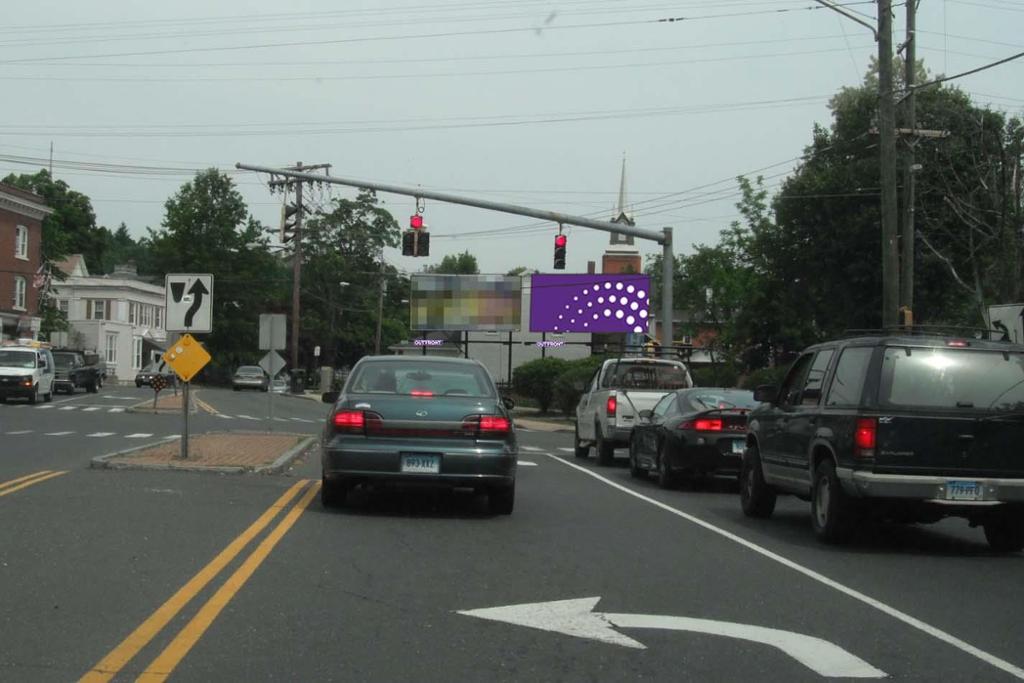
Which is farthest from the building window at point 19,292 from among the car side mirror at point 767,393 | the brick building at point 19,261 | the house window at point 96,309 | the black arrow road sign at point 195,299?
the car side mirror at point 767,393

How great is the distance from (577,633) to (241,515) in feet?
17.9

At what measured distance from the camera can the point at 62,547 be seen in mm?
9430

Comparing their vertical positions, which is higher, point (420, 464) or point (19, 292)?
point (19, 292)

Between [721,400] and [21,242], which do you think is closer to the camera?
[721,400]

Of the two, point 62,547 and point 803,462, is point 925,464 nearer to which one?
point 803,462

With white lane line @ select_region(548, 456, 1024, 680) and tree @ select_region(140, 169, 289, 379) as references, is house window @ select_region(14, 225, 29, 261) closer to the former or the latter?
tree @ select_region(140, 169, 289, 379)

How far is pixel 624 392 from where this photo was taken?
2058 centimetres

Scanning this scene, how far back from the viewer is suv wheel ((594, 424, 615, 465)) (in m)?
21.2

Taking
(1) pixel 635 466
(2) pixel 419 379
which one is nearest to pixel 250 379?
(1) pixel 635 466

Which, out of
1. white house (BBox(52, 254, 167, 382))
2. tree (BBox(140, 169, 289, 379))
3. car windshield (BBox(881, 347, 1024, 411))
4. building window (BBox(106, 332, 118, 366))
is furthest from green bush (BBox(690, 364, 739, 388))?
building window (BBox(106, 332, 118, 366))

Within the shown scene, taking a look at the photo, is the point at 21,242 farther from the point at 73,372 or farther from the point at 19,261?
the point at 73,372

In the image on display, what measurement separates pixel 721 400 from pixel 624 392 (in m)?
3.88

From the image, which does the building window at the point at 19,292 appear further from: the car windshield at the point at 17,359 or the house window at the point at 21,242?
the car windshield at the point at 17,359

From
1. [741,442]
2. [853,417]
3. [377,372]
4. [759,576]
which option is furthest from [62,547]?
[741,442]
